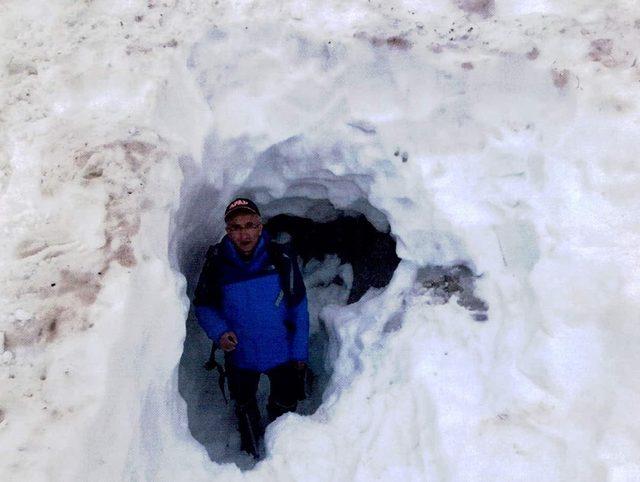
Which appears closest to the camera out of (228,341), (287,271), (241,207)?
(241,207)

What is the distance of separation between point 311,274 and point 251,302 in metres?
1.60

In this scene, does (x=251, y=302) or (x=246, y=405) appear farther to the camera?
(x=246, y=405)

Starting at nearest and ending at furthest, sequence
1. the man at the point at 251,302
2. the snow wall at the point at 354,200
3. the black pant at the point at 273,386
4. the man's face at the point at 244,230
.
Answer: the snow wall at the point at 354,200
the man's face at the point at 244,230
the man at the point at 251,302
the black pant at the point at 273,386

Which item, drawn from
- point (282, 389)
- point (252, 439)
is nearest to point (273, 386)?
point (282, 389)

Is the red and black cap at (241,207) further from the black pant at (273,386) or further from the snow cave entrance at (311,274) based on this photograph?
the black pant at (273,386)

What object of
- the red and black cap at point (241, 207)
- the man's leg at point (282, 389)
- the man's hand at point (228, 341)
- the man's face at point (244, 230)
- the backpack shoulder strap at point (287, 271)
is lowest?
the man's leg at point (282, 389)

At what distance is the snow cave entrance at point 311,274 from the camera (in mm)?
4090

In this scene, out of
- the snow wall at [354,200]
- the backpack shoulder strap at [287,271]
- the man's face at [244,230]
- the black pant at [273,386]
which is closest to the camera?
the snow wall at [354,200]

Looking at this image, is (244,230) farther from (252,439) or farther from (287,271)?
(252,439)

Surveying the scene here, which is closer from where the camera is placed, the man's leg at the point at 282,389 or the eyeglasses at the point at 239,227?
the eyeglasses at the point at 239,227

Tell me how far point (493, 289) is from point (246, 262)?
1.48m

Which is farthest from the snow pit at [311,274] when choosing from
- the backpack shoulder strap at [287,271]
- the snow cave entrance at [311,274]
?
the backpack shoulder strap at [287,271]

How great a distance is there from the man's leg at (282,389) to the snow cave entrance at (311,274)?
0.22 metres

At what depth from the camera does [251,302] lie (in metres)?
3.59
